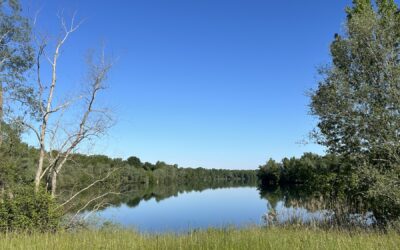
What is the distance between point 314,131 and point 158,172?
138641 mm

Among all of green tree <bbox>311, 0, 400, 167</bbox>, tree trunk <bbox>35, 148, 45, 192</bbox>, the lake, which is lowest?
the lake

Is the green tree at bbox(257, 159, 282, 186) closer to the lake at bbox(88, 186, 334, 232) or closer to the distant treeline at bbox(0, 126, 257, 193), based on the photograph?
the lake at bbox(88, 186, 334, 232)

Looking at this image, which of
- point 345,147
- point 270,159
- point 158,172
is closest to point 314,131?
point 345,147

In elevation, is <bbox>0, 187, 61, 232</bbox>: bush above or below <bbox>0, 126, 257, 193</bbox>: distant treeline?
below

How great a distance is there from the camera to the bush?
12.8 metres

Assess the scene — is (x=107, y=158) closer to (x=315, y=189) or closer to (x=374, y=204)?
(x=315, y=189)

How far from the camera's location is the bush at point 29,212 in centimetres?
1280

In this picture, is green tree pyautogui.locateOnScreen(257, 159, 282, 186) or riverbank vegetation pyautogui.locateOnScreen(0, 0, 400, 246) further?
green tree pyautogui.locateOnScreen(257, 159, 282, 186)

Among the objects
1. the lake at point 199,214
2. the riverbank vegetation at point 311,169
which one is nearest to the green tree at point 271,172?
the lake at point 199,214

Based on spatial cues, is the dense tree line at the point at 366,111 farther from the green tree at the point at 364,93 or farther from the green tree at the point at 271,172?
the green tree at the point at 271,172

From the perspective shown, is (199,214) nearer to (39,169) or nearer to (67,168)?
(67,168)

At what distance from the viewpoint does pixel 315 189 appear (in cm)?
1736

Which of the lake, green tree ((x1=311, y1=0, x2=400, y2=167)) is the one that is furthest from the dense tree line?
the lake

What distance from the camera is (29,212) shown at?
13.3 metres
